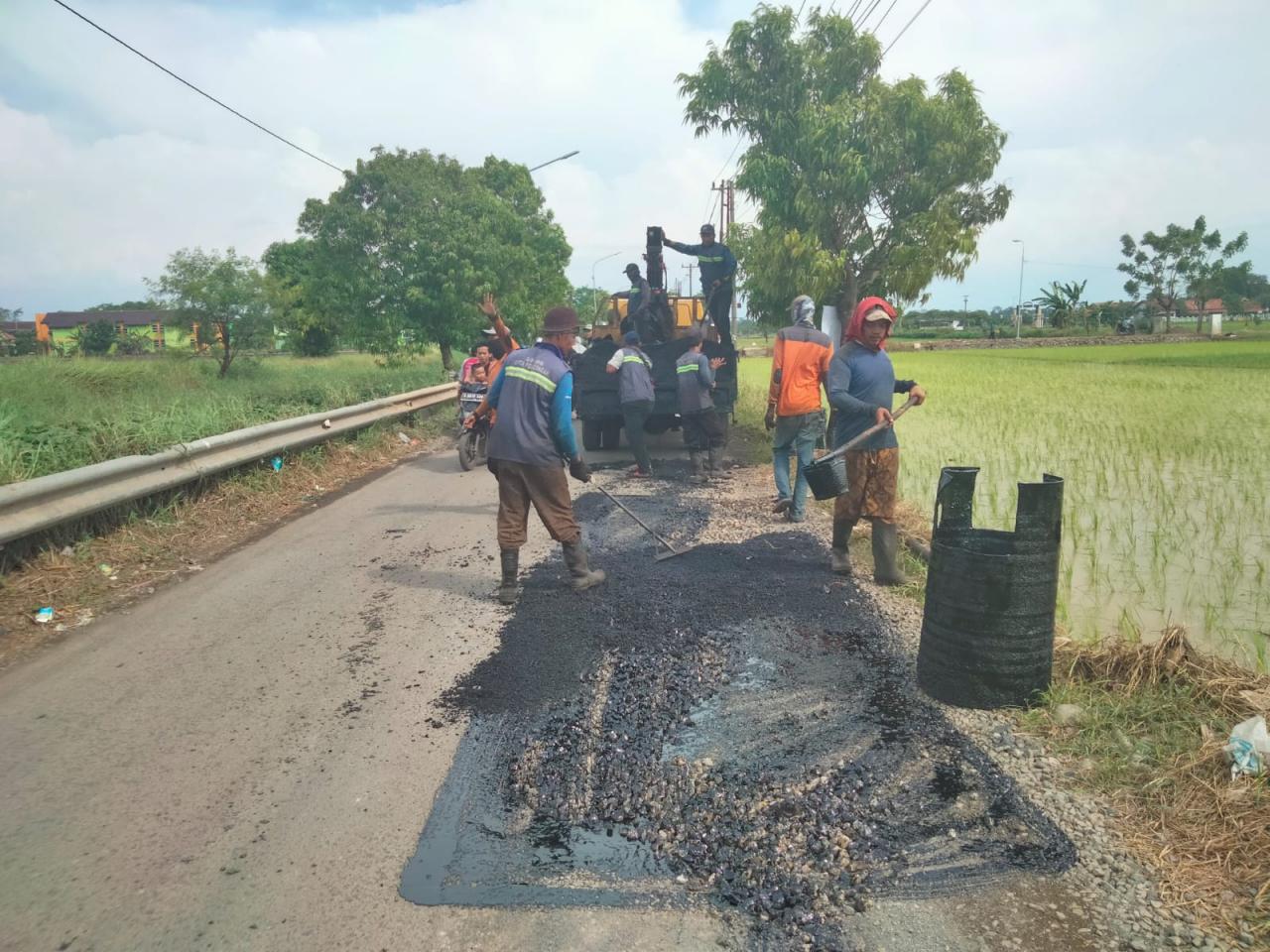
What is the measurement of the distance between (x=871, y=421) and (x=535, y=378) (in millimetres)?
2273

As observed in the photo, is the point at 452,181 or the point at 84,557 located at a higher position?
the point at 452,181

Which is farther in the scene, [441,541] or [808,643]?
[441,541]

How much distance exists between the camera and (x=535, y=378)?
17.8 feet

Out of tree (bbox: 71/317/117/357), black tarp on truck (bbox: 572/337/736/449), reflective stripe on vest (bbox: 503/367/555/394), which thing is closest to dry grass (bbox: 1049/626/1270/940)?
reflective stripe on vest (bbox: 503/367/555/394)

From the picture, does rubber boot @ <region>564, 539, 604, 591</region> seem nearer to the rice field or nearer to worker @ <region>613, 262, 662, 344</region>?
the rice field

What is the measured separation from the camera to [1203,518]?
718 cm

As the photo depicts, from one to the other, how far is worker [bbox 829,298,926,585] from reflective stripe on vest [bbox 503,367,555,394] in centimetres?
191

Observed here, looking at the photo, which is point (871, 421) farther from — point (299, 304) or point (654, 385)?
point (299, 304)

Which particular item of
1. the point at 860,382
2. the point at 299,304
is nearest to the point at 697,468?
the point at 860,382

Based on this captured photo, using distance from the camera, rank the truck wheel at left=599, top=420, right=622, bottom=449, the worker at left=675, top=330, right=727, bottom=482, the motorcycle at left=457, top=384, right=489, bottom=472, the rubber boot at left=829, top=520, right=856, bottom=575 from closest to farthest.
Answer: the rubber boot at left=829, top=520, right=856, bottom=575 → the worker at left=675, top=330, right=727, bottom=482 → the motorcycle at left=457, top=384, right=489, bottom=472 → the truck wheel at left=599, top=420, right=622, bottom=449

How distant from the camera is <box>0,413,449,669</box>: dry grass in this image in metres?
5.01

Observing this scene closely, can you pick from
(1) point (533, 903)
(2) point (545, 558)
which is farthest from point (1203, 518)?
(1) point (533, 903)

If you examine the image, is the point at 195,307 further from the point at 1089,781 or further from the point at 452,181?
the point at 1089,781

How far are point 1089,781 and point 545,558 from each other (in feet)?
14.0
